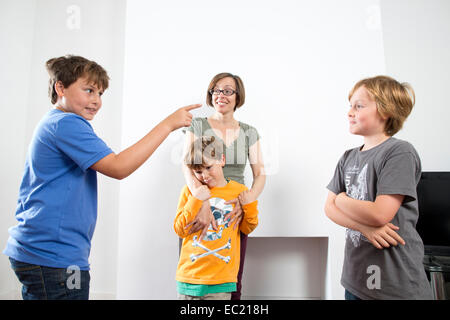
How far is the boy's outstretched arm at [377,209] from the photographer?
860 millimetres

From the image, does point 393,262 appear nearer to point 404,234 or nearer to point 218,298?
point 404,234

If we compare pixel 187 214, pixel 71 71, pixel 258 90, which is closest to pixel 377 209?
pixel 187 214

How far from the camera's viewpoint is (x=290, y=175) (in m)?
1.82

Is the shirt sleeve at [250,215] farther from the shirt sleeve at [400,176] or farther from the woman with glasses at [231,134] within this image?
the shirt sleeve at [400,176]

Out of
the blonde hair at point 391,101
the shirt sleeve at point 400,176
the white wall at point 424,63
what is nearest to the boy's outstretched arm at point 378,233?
the shirt sleeve at point 400,176

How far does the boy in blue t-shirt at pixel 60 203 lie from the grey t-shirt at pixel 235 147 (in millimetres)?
527

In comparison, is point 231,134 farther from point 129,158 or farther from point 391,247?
point 391,247

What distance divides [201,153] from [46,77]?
186 centimetres

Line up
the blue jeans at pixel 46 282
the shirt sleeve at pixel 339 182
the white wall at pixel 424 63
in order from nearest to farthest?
1. the blue jeans at pixel 46 282
2. the shirt sleeve at pixel 339 182
3. the white wall at pixel 424 63

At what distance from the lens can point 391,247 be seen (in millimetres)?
892

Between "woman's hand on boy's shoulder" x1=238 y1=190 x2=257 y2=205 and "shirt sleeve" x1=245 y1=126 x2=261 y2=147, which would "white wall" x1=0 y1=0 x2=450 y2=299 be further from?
"woman's hand on boy's shoulder" x1=238 y1=190 x2=257 y2=205

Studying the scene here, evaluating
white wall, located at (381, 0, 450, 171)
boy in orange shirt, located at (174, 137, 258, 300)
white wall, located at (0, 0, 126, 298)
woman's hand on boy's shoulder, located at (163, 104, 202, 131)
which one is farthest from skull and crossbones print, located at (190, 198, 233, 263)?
white wall, located at (381, 0, 450, 171)

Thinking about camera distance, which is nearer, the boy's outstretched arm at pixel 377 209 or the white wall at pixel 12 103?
the boy's outstretched arm at pixel 377 209

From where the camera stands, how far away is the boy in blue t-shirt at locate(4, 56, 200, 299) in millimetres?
806
